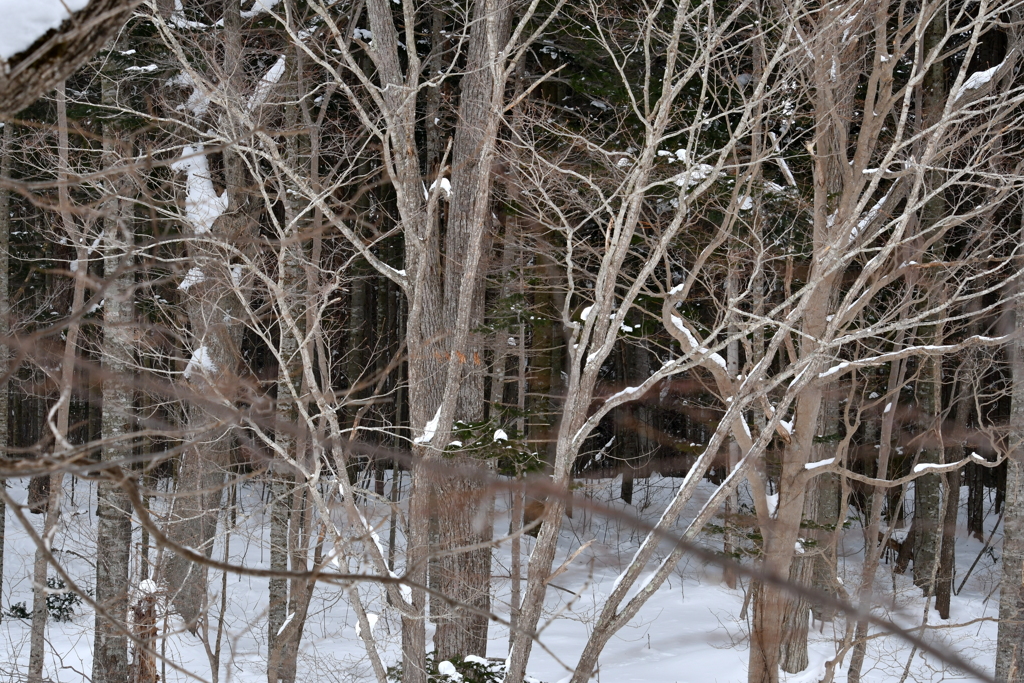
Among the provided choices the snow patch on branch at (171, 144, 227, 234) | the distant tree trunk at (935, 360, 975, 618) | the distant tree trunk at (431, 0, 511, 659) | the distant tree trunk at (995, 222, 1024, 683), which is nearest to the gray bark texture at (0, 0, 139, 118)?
the distant tree trunk at (431, 0, 511, 659)

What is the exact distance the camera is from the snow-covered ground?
11.5m

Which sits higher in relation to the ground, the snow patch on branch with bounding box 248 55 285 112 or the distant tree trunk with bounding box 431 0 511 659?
the snow patch on branch with bounding box 248 55 285 112

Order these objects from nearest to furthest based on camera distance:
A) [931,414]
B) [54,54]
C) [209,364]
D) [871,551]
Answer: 1. [54,54]
2. [871,551]
3. [209,364]
4. [931,414]

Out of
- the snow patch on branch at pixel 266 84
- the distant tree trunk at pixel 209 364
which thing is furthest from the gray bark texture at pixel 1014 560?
the distant tree trunk at pixel 209 364

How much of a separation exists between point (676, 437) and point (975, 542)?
7240 millimetres

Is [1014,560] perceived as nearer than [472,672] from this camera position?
No

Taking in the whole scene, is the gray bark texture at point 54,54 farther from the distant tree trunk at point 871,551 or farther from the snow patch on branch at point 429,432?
the distant tree trunk at point 871,551

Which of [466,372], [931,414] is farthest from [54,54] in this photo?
[931,414]

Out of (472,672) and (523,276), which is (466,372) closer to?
(523,276)

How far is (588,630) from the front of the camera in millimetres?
13766

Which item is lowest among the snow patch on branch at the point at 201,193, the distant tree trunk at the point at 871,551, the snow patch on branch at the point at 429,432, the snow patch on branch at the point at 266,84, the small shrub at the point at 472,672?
the small shrub at the point at 472,672

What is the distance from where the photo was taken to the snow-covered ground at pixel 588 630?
11.5 meters

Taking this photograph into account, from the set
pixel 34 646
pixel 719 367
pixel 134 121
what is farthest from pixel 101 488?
pixel 719 367

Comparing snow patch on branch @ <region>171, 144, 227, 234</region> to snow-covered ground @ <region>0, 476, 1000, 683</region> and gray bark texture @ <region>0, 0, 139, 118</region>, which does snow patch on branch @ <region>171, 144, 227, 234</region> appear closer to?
snow-covered ground @ <region>0, 476, 1000, 683</region>
